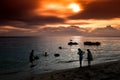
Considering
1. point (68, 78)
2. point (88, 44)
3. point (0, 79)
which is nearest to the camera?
point (68, 78)

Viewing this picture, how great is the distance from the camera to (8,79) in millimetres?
24125

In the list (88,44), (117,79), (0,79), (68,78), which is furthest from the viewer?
(88,44)

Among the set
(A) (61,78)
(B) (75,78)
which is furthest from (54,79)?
(B) (75,78)

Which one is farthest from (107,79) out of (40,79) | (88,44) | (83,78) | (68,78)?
(88,44)

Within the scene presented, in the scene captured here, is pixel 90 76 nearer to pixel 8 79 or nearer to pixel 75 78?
pixel 75 78

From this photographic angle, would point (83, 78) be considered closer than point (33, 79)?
Yes

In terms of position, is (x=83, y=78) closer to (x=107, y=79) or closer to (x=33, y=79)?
(x=107, y=79)

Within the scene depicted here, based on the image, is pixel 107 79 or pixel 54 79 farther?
pixel 54 79

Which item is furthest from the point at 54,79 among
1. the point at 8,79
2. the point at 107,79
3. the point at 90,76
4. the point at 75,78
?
the point at 8,79

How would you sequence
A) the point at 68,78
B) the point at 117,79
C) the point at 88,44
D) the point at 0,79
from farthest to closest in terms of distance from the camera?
the point at 88,44 < the point at 0,79 < the point at 68,78 < the point at 117,79

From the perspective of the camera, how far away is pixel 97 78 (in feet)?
58.7

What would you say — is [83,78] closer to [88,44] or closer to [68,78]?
[68,78]

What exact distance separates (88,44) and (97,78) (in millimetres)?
113796

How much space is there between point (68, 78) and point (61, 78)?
82 centimetres
